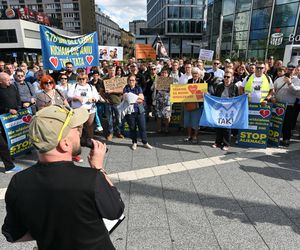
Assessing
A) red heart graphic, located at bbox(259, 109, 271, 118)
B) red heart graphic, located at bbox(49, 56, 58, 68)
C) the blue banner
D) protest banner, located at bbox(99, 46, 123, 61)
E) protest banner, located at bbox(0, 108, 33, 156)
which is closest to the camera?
protest banner, located at bbox(0, 108, 33, 156)

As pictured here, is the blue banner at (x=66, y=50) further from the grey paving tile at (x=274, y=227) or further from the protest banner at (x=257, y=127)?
the grey paving tile at (x=274, y=227)

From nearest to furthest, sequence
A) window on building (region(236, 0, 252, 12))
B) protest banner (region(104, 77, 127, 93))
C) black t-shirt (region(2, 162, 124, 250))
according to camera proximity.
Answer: black t-shirt (region(2, 162, 124, 250))
protest banner (region(104, 77, 127, 93))
window on building (region(236, 0, 252, 12))

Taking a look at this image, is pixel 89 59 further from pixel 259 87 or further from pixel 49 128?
pixel 49 128

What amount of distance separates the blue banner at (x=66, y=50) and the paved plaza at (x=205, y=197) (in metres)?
2.45

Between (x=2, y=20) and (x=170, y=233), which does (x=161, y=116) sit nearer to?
(x=170, y=233)

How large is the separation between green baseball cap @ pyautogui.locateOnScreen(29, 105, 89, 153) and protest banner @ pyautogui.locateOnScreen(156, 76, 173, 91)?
5473mm

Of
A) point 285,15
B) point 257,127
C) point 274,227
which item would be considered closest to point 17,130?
point 274,227

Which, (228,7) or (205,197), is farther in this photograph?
(228,7)

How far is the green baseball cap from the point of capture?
1194 millimetres

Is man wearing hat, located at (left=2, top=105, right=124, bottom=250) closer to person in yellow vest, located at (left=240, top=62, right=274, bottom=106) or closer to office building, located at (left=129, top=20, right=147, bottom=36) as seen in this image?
person in yellow vest, located at (left=240, top=62, right=274, bottom=106)

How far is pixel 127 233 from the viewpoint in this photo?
9.73ft

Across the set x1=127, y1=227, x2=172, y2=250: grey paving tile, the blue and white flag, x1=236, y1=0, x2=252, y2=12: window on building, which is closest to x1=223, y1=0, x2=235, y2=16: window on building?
x1=236, y1=0, x2=252, y2=12: window on building

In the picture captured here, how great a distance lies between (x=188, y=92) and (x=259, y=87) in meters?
1.61

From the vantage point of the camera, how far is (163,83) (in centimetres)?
662
